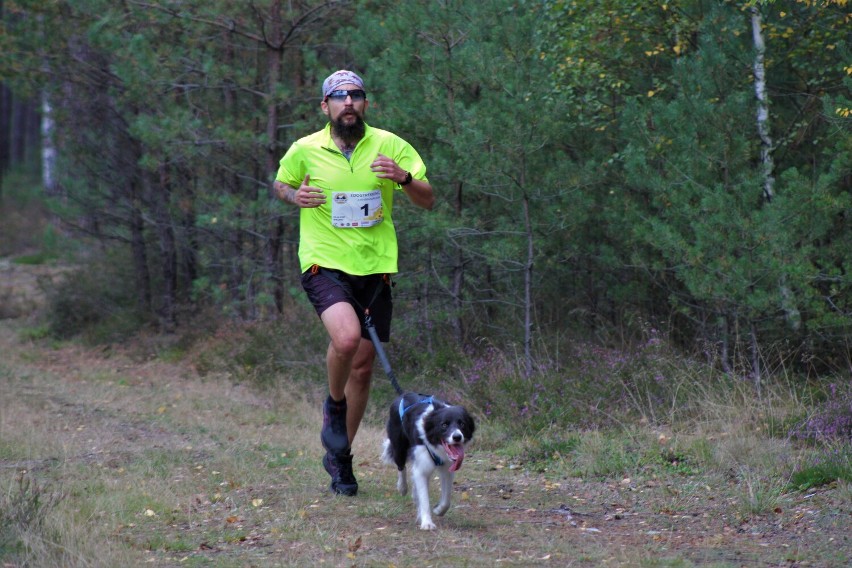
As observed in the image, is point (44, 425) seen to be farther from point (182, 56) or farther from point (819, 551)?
point (819, 551)

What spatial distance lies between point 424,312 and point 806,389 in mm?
4131

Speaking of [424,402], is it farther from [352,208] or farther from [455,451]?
[352,208]

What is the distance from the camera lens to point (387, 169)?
5.58 meters

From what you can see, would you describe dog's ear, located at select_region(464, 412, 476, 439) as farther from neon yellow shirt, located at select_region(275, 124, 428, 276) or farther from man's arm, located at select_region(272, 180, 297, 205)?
man's arm, located at select_region(272, 180, 297, 205)

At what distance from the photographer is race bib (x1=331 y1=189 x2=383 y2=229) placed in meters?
5.86

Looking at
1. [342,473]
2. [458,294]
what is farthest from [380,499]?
[458,294]

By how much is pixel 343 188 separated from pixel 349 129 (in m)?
0.34

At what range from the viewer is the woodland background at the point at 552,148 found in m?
8.38

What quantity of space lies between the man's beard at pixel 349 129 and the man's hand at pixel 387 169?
1.03 feet

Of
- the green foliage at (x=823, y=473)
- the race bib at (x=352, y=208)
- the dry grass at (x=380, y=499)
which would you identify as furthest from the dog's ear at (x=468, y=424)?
the green foliage at (x=823, y=473)

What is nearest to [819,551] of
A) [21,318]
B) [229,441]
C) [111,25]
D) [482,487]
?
[482,487]

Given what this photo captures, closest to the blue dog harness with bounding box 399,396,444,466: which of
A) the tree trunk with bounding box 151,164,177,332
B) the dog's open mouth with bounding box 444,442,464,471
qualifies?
the dog's open mouth with bounding box 444,442,464,471

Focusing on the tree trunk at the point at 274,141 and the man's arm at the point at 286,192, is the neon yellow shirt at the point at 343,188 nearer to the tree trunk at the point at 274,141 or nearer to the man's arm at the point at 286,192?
the man's arm at the point at 286,192

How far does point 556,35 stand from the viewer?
33.6 ft
